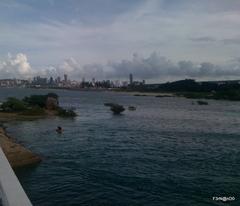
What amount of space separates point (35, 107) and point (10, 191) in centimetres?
7973

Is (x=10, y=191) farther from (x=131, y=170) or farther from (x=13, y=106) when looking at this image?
(x=13, y=106)

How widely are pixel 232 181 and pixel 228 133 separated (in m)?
30.3

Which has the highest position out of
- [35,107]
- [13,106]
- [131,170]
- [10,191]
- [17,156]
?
[10,191]

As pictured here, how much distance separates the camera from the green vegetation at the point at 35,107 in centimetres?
8094

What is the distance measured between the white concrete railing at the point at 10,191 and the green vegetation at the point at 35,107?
7321 centimetres

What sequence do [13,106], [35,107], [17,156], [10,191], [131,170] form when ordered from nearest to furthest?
1. [10,191]
2. [131,170]
3. [17,156]
4. [13,106]
5. [35,107]

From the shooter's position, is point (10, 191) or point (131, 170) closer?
point (10, 191)

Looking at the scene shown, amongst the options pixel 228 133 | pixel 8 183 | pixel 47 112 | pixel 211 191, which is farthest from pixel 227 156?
pixel 47 112

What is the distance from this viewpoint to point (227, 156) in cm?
3594

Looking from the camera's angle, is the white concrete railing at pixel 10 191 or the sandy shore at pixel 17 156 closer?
the white concrete railing at pixel 10 191

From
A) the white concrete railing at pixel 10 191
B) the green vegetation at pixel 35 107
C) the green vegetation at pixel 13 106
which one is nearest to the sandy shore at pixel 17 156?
the white concrete railing at pixel 10 191

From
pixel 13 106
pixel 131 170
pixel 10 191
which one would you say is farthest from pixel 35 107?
pixel 10 191

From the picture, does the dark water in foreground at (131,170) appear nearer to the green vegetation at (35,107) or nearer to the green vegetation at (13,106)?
the green vegetation at (35,107)

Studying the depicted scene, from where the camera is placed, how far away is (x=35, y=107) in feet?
278
